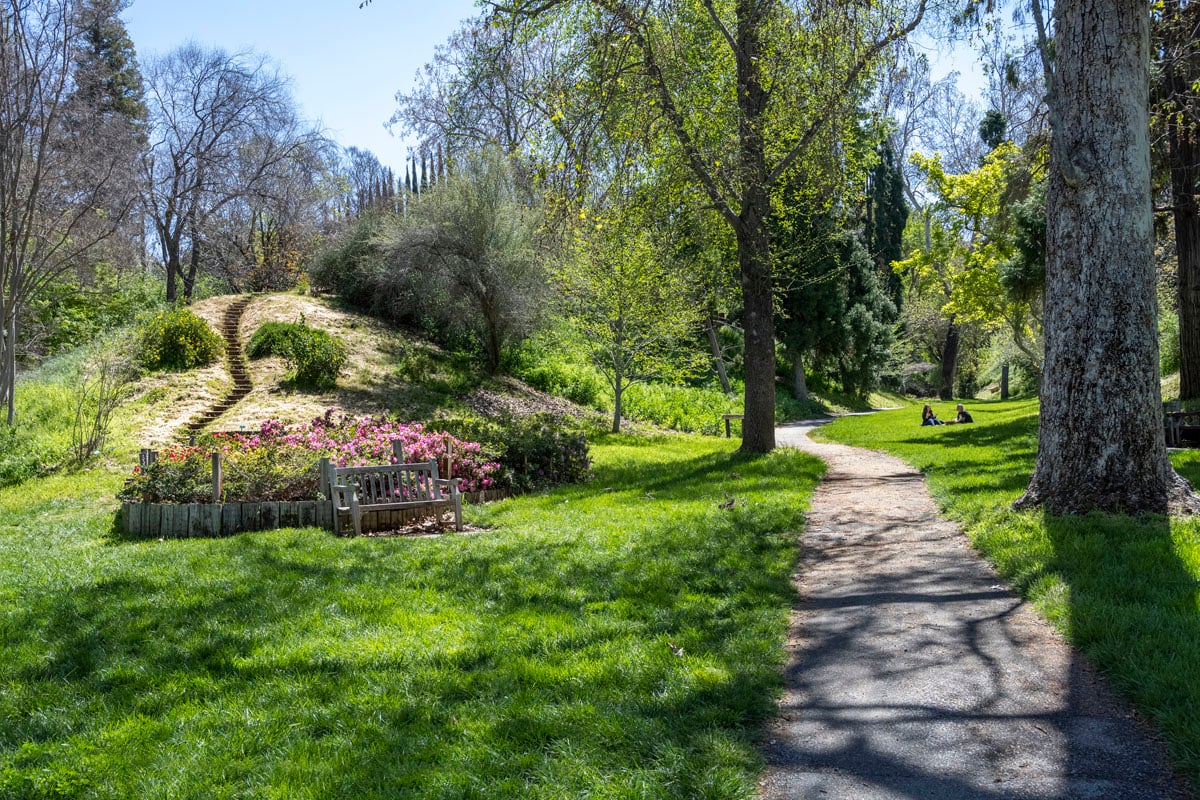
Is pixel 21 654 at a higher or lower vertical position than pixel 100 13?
lower

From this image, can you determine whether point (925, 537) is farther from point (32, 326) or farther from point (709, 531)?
point (32, 326)

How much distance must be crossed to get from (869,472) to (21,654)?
1082 cm

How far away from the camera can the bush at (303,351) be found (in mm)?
20469

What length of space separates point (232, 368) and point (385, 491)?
13.3 m

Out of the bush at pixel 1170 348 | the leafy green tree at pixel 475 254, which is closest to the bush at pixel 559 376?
the leafy green tree at pixel 475 254

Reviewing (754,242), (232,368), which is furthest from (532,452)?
(232,368)

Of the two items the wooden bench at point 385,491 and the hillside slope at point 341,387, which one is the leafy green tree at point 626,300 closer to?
the hillside slope at point 341,387

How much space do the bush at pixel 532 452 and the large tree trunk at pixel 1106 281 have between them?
24.8ft

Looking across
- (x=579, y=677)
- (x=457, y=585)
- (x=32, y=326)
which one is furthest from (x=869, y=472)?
(x=32, y=326)

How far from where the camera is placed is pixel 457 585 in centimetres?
626

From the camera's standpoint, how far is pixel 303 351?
20.6 metres

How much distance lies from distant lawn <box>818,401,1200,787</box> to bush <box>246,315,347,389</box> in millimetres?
15859

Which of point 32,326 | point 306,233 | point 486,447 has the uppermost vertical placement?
point 306,233

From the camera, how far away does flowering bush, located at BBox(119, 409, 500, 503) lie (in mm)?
9852
